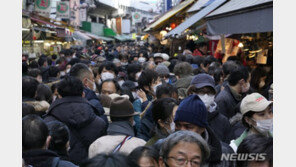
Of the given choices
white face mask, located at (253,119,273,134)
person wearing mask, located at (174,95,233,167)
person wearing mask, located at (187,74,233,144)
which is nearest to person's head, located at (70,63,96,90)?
person wearing mask, located at (187,74,233,144)

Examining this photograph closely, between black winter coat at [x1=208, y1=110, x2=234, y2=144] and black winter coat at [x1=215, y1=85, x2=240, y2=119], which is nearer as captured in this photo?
black winter coat at [x1=208, y1=110, x2=234, y2=144]

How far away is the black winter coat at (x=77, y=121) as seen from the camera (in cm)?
405

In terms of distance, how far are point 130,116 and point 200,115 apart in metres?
1.04

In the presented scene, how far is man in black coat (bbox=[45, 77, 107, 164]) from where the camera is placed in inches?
159

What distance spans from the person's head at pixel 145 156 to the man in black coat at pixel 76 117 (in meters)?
1.53

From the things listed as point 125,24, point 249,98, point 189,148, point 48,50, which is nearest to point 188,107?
point 189,148

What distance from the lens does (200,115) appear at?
3102 millimetres

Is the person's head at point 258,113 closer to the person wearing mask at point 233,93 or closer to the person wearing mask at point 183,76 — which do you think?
the person wearing mask at point 233,93

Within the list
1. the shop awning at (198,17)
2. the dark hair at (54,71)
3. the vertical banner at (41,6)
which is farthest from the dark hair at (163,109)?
the vertical banner at (41,6)

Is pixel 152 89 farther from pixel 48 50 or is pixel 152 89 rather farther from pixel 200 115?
pixel 48 50

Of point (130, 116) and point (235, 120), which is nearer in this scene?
point (130, 116)

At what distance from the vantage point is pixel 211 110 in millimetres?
4277

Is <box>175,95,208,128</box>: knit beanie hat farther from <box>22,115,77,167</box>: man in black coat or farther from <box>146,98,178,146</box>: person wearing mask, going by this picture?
<box>22,115,77,167</box>: man in black coat

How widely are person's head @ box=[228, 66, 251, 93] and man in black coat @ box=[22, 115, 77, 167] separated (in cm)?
298
